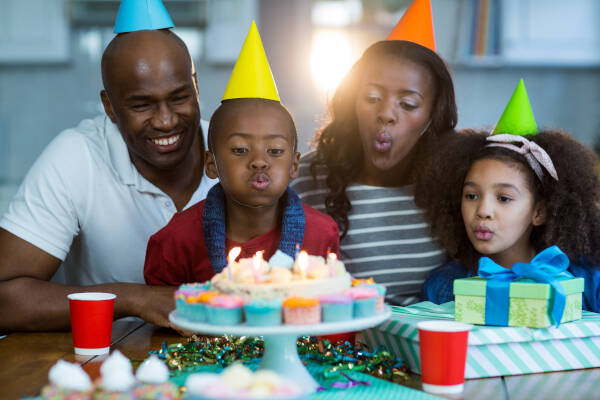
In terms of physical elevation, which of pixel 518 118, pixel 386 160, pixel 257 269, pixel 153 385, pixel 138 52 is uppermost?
pixel 138 52

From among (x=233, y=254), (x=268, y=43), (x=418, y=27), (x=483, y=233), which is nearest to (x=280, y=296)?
(x=233, y=254)

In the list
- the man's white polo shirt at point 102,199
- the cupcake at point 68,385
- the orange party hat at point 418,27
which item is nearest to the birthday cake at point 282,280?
the cupcake at point 68,385

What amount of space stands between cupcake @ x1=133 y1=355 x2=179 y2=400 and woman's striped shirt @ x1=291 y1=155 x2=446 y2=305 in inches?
40.6

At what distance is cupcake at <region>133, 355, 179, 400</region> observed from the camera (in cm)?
86

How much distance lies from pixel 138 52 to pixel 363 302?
0.98 meters

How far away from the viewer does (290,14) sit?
4113 mm

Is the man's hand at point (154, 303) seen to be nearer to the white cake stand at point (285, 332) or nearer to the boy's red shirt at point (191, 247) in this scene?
the boy's red shirt at point (191, 247)

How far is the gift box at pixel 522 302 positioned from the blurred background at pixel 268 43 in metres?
2.84

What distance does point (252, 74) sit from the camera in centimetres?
147

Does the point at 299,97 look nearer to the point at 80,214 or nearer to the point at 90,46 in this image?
the point at 90,46

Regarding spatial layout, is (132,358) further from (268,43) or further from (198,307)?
(268,43)

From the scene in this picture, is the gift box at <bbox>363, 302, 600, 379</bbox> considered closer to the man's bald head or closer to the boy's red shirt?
the boy's red shirt

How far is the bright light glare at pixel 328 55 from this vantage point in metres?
4.12

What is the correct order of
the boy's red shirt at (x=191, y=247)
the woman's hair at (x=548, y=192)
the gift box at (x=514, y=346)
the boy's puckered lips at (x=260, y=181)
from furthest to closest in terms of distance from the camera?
the woman's hair at (x=548, y=192) < the boy's red shirt at (x=191, y=247) < the boy's puckered lips at (x=260, y=181) < the gift box at (x=514, y=346)
